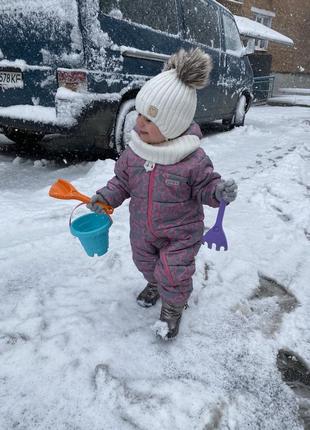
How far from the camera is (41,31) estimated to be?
12.0 feet

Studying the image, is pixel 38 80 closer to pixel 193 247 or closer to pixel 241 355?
pixel 193 247

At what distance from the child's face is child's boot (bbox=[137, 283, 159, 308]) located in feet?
2.70

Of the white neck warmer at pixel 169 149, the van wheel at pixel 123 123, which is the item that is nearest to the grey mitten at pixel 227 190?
the white neck warmer at pixel 169 149

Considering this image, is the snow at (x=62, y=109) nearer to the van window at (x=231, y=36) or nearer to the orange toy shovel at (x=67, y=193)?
the orange toy shovel at (x=67, y=193)

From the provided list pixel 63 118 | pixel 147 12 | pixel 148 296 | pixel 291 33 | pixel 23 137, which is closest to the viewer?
pixel 148 296

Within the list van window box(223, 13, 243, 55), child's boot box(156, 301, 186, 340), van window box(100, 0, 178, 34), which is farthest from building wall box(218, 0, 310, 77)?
child's boot box(156, 301, 186, 340)

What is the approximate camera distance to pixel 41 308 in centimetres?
206

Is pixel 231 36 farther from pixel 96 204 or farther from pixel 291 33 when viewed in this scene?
pixel 291 33

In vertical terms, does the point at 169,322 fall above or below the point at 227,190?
below

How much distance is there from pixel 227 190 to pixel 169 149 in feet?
Result: 1.03

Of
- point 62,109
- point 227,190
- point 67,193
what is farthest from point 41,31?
point 227,190

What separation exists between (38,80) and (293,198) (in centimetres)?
274

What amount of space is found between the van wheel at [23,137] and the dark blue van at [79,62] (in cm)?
101

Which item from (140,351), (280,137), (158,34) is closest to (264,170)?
(158,34)
